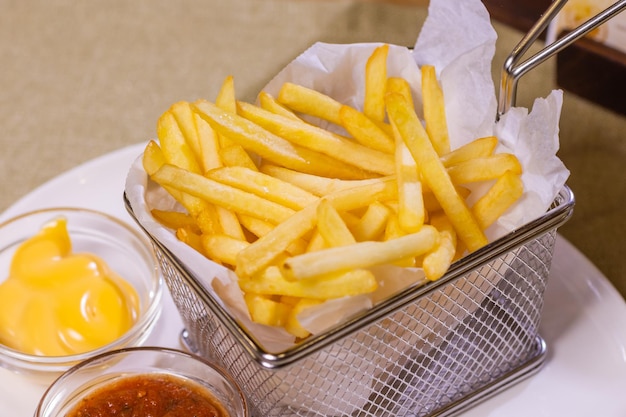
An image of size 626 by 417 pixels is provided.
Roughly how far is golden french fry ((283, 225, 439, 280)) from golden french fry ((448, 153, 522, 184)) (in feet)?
0.53

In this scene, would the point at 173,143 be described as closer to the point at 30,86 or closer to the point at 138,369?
the point at 138,369

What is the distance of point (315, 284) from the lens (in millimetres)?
1035

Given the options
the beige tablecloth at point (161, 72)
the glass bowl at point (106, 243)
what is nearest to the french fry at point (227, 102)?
the glass bowl at point (106, 243)

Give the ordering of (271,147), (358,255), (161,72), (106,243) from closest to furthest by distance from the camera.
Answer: (358,255), (271,147), (106,243), (161,72)

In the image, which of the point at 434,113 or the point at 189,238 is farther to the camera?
the point at 434,113

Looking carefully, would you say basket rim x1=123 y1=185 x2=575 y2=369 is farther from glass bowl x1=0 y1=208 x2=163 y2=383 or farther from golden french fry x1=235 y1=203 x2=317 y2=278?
glass bowl x1=0 y1=208 x2=163 y2=383

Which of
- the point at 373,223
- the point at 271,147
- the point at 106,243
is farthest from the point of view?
the point at 106,243

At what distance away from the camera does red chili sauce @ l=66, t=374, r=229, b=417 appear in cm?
120

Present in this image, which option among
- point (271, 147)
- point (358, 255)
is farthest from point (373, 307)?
point (271, 147)

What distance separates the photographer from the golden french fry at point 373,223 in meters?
1.13

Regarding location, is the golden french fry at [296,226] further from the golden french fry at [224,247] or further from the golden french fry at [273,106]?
the golden french fry at [273,106]

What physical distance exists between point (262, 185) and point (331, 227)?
0.56 feet

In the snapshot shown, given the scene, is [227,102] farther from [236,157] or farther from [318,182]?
[318,182]

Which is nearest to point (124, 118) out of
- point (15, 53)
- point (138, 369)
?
point (15, 53)
